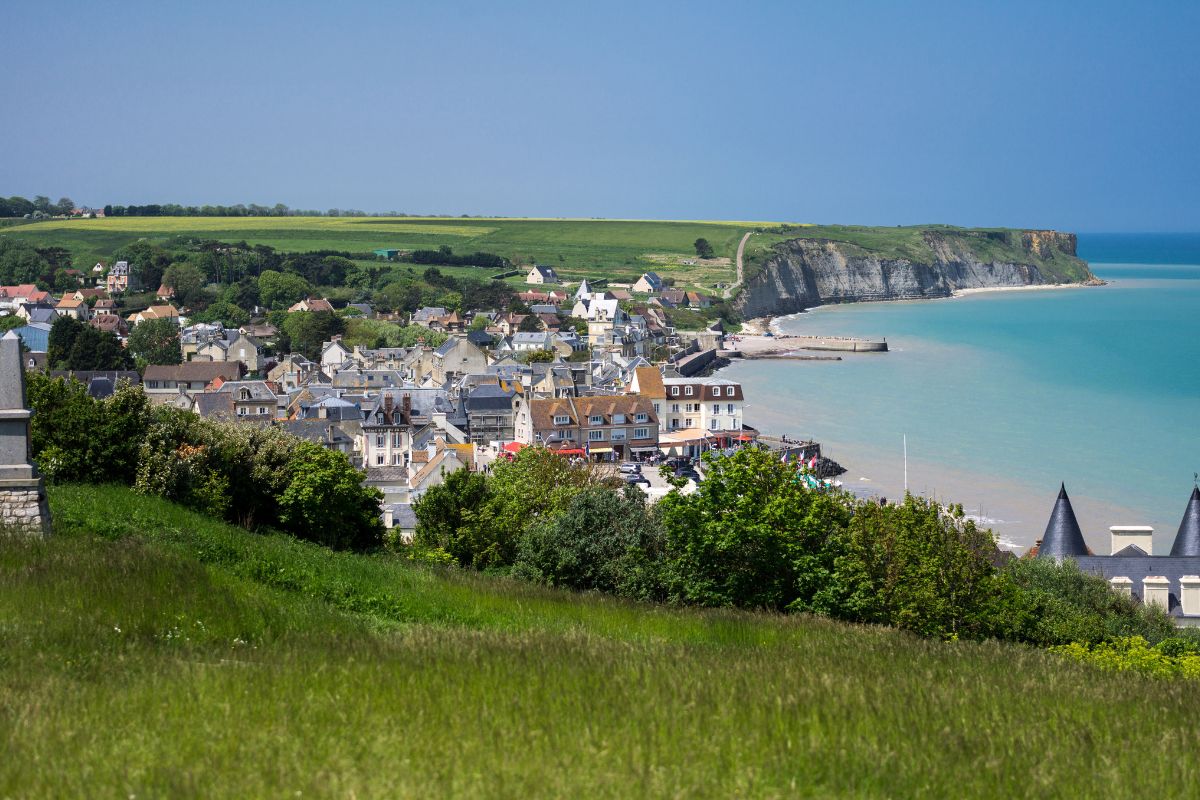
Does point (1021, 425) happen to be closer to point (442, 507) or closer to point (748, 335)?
point (442, 507)

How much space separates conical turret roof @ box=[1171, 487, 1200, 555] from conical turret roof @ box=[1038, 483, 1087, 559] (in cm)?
244

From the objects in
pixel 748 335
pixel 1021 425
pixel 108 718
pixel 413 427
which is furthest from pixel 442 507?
pixel 748 335

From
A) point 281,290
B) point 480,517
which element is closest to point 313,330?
point 281,290

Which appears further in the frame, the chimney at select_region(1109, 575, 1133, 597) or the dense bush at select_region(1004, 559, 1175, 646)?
the chimney at select_region(1109, 575, 1133, 597)

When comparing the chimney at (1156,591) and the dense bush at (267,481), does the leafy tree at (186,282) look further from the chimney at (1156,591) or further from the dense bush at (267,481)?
the chimney at (1156,591)

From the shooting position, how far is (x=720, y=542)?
17328mm

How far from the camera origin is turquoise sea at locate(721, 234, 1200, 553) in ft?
156

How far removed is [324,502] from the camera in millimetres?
22906

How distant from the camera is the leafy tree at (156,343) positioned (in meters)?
87.5

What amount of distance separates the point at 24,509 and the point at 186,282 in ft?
410

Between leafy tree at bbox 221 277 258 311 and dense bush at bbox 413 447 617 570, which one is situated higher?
leafy tree at bbox 221 277 258 311

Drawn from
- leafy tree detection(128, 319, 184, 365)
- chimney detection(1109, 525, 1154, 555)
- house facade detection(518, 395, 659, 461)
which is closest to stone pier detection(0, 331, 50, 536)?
chimney detection(1109, 525, 1154, 555)

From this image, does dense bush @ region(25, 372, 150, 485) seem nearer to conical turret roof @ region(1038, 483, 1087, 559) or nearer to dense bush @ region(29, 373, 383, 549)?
dense bush @ region(29, 373, 383, 549)

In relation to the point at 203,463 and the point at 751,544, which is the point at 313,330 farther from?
the point at 751,544
